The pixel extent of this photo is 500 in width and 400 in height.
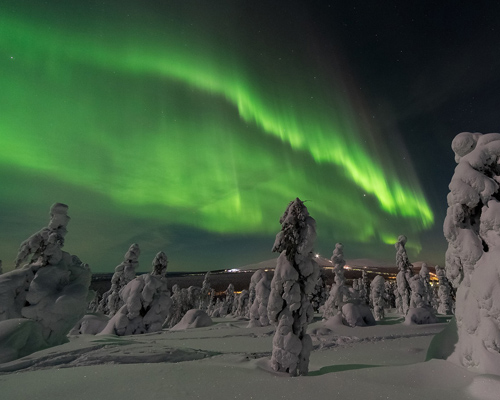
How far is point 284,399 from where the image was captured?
5.81 meters

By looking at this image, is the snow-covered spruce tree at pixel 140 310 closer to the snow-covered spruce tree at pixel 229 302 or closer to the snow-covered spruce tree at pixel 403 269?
the snow-covered spruce tree at pixel 403 269

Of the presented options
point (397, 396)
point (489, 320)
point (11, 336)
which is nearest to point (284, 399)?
point (397, 396)

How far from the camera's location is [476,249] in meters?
7.95

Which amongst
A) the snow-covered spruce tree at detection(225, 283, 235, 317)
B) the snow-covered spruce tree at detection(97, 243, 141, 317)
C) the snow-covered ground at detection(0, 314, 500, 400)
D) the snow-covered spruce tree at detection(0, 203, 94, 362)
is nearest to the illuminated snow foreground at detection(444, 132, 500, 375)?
the snow-covered ground at detection(0, 314, 500, 400)

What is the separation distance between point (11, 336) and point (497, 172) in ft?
64.5

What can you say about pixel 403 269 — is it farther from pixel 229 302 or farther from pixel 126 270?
pixel 229 302

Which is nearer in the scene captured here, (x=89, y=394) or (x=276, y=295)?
(x=89, y=394)

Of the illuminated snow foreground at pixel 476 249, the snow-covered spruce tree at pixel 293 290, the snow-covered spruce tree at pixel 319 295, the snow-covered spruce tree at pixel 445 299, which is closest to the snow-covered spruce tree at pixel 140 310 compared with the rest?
the snow-covered spruce tree at pixel 293 290

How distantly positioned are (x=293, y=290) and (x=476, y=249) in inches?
220

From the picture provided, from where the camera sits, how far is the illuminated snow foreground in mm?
7035

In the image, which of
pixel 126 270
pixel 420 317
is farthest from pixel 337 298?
pixel 126 270

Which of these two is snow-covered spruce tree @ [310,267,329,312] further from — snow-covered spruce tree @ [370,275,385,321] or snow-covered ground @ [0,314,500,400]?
snow-covered ground @ [0,314,500,400]

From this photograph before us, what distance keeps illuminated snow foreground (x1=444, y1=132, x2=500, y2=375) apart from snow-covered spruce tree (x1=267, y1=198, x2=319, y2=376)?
13.9 feet

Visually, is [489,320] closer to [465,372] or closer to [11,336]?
[465,372]
